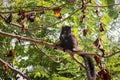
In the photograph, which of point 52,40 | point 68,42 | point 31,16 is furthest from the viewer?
point 52,40

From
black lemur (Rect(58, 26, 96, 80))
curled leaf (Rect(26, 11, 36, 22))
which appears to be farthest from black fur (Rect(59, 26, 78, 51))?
curled leaf (Rect(26, 11, 36, 22))

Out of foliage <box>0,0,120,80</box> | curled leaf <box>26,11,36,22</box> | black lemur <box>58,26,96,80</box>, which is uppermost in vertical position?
curled leaf <box>26,11,36,22</box>

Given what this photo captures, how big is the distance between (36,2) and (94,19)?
1.09m

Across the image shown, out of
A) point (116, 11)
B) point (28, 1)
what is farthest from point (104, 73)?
point (28, 1)

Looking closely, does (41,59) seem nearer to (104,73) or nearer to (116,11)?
(116,11)

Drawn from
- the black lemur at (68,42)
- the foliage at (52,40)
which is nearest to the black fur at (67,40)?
the black lemur at (68,42)

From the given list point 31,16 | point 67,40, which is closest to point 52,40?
point 31,16

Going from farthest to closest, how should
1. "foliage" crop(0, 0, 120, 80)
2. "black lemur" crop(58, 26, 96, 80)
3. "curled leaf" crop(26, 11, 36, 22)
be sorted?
"foliage" crop(0, 0, 120, 80) → "curled leaf" crop(26, 11, 36, 22) → "black lemur" crop(58, 26, 96, 80)

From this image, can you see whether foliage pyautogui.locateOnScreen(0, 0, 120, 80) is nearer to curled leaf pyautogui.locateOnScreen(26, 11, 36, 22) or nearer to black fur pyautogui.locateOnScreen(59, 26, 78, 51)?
curled leaf pyautogui.locateOnScreen(26, 11, 36, 22)

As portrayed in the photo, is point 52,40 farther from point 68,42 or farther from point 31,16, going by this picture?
point 68,42

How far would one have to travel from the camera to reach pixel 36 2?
5117mm

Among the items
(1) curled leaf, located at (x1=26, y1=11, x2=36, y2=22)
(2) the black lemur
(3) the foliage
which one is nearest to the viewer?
(2) the black lemur

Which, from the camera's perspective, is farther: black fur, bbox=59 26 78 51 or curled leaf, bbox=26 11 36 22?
curled leaf, bbox=26 11 36 22

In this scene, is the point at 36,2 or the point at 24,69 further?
the point at 24,69
